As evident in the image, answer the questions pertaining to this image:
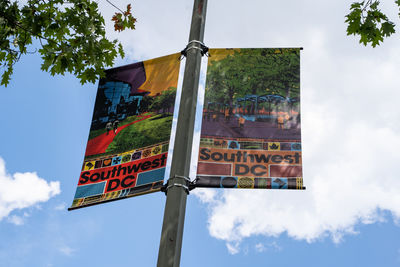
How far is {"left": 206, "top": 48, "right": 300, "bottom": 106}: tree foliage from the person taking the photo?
7996 mm

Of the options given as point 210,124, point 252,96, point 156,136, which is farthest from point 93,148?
point 252,96

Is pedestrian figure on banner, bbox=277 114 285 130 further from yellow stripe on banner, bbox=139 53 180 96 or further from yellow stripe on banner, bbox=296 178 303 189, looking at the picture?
yellow stripe on banner, bbox=139 53 180 96

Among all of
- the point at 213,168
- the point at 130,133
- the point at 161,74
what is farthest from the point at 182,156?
the point at 161,74

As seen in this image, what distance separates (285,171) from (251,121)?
980 mm

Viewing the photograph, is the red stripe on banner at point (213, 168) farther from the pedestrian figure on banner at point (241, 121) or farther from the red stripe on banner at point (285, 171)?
the pedestrian figure on banner at point (241, 121)

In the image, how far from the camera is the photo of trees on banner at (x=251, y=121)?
7.16m

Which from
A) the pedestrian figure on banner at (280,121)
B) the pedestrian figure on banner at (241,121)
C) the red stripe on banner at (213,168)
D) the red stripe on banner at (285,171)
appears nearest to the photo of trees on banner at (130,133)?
the red stripe on banner at (213,168)

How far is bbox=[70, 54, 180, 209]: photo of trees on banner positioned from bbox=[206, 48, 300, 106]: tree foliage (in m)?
0.67

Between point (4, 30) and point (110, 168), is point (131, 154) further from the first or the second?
point (4, 30)

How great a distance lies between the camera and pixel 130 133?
8164mm

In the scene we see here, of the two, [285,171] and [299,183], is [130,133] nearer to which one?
[285,171]

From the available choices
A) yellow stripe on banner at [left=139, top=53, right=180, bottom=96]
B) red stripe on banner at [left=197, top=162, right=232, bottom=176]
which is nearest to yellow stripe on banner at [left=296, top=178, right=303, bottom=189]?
red stripe on banner at [left=197, top=162, right=232, bottom=176]

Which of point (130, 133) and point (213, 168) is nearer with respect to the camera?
point (213, 168)

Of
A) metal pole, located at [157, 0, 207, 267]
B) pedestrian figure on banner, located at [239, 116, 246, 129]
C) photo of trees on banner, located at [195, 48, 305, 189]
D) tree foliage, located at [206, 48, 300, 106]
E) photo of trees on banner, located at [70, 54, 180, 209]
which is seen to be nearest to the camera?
metal pole, located at [157, 0, 207, 267]
